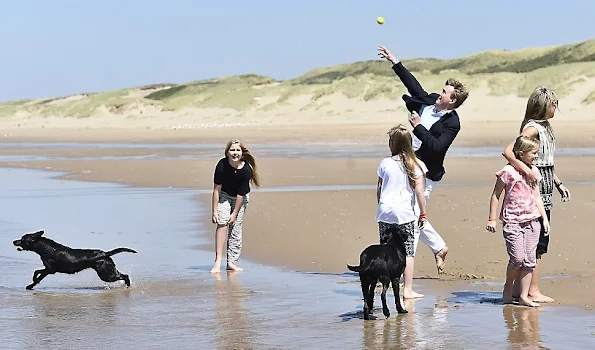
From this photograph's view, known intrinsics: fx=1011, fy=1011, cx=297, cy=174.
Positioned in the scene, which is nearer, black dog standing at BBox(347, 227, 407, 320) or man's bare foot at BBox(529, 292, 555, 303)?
black dog standing at BBox(347, 227, 407, 320)

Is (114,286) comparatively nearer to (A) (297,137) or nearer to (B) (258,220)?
(B) (258,220)

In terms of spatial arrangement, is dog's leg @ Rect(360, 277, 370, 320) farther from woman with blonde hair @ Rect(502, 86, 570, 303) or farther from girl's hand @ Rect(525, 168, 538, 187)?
girl's hand @ Rect(525, 168, 538, 187)

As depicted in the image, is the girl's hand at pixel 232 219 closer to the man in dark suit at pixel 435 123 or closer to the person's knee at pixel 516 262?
the man in dark suit at pixel 435 123

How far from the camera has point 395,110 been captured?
174 ft

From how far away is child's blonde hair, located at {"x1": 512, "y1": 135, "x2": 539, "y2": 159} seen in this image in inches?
284

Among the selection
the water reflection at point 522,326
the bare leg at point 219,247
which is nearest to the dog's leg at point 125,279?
the bare leg at point 219,247

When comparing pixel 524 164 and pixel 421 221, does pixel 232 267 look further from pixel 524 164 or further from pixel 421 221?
pixel 524 164

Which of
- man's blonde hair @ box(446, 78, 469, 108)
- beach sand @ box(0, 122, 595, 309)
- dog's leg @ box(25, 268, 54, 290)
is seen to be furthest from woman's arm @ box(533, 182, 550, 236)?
dog's leg @ box(25, 268, 54, 290)

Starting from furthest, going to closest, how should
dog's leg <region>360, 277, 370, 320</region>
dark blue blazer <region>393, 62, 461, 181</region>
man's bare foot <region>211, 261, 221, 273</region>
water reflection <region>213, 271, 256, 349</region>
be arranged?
1. man's bare foot <region>211, 261, 221, 273</region>
2. dark blue blazer <region>393, 62, 461, 181</region>
3. dog's leg <region>360, 277, 370, 320</region>
4. water reflection <region>213, 271, 256, 349</region>

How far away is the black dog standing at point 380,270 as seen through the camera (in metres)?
6.76

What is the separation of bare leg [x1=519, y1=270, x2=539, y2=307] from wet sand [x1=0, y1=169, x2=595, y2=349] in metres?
0.11

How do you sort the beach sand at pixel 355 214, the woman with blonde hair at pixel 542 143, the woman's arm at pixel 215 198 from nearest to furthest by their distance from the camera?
the woman with blonde hair at pixel 542 143 → the beach sand at pixel 355 214 → the woman's arm at pixel 215 198

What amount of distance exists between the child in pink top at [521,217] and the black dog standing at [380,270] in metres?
0.75

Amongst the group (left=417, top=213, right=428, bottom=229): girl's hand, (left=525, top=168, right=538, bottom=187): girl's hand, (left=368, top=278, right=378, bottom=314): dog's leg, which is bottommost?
(left=368, top=278, right=378, bottom=314): dog's leg
